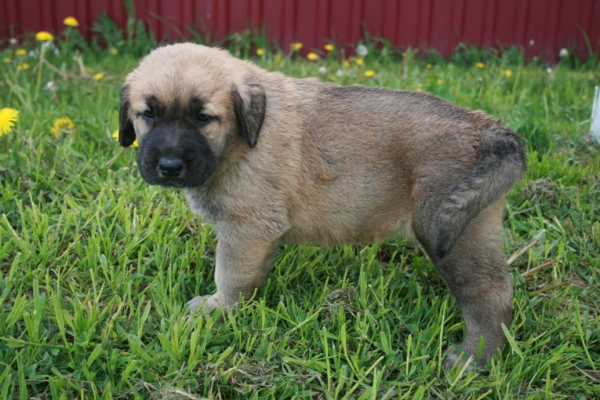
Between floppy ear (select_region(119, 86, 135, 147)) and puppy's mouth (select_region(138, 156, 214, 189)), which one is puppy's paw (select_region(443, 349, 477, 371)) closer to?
puppy's mouth (select_region(138, 156, 214, 189))

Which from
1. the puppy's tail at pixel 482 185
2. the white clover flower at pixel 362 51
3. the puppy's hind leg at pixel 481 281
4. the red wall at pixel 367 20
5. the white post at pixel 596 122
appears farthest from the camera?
the red wall at pixel 367 20

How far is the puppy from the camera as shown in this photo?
2.90 metres

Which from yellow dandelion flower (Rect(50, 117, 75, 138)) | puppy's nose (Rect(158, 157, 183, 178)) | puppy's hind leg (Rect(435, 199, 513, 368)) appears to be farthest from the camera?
yellow dandelion flower (Rect(50, 117, 75, 138))

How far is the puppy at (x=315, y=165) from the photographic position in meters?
2.90

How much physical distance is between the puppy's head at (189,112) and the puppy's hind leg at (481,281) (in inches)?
43.1

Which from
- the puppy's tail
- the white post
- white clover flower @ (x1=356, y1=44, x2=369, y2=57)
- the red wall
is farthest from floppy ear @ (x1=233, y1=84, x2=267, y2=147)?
the red wall

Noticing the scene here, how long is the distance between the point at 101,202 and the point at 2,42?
14.8 feet

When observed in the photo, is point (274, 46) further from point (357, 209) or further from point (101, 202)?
point (357, 209)

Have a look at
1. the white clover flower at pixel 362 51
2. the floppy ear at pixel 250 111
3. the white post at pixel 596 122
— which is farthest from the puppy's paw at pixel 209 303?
the white clover flower at pixel 362 51

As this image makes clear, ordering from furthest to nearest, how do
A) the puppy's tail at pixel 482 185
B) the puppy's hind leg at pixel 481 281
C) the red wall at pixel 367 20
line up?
1. the red wall at pixel 367 20
2. the puppy's hind leg at pixel 481 281
3. the puppy's tail at pixel 482 185

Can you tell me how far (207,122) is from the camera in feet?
9.73

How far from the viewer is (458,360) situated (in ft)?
9.30

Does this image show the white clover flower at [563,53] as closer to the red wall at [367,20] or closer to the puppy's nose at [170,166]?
the red wall at [367,20]

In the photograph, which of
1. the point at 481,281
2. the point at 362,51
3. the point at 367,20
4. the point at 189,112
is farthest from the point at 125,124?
the point at 367,20
